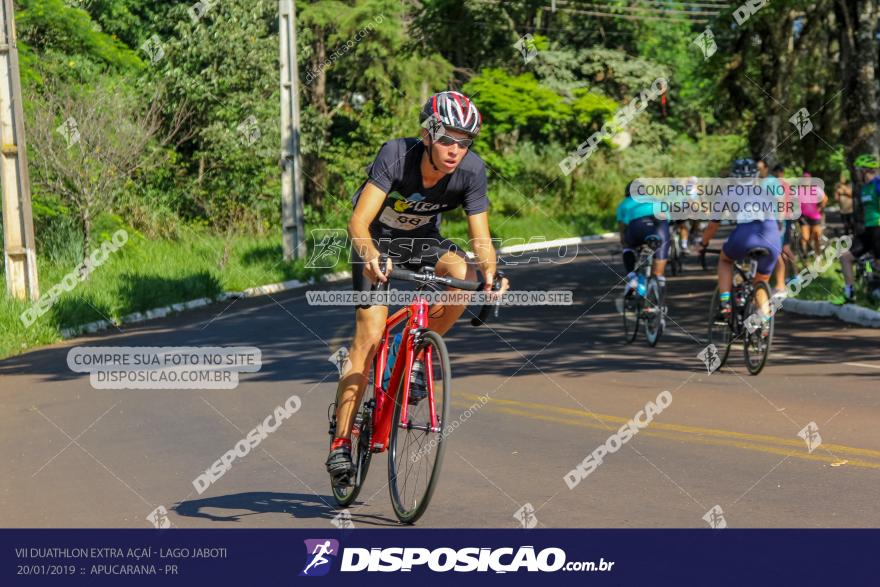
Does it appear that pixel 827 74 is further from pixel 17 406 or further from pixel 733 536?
pixel 733 536

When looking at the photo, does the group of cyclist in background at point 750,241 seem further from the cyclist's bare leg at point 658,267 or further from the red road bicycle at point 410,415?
the red road bicycle at point 410,415

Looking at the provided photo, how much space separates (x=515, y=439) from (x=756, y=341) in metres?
3.84

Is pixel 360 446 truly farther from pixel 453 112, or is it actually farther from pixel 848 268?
pixel 848 268

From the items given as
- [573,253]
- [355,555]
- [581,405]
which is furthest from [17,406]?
[573,253]

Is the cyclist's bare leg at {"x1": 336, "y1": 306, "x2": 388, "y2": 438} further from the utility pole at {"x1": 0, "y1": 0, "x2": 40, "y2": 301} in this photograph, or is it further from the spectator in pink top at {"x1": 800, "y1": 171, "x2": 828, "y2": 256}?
the spectator in pink top at {"x1": 800, "y1": 171, "x2": 828, "y2": 256}

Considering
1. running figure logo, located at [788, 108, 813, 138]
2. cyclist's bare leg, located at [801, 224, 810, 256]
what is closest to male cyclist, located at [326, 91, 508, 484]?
cyclist's bare leg, located at [801, 224, 810, 256]

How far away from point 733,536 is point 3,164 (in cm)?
1515

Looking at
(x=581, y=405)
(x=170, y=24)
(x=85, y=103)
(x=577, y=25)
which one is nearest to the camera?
(x=581, y=405)

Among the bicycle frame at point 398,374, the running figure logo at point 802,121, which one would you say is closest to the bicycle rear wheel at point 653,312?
the bicycle frame at point 398,374

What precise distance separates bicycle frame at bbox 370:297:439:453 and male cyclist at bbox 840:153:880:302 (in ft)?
37.3

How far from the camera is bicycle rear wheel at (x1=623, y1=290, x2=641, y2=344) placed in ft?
49.4

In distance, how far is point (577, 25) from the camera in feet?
184

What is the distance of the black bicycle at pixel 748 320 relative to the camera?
12094 millimetres

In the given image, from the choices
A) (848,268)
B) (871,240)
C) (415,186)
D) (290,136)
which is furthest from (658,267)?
(290,136)
